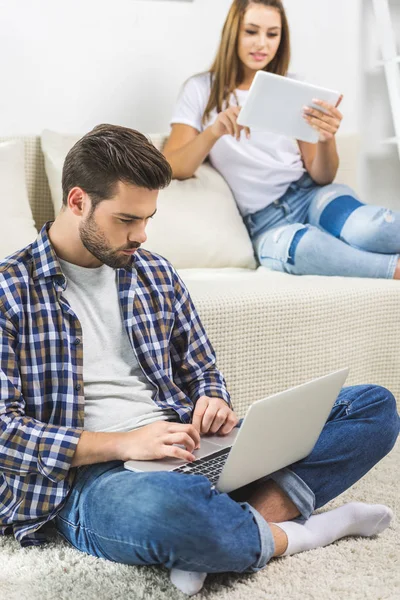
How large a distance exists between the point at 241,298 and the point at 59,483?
0.72m

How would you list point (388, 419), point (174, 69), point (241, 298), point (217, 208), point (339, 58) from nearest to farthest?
point (388, 419), point (241, 298), point (217, 208), point (174, 69), point (339, 58)

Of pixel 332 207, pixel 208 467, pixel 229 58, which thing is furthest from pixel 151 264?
pixel 229 58

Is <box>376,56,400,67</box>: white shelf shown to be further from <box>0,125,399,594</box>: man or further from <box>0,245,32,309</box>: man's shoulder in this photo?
<box>0,245,32,309</box>: man's shoulder

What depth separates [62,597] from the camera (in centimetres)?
110

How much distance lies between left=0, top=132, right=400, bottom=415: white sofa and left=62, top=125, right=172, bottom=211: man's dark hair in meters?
0.56

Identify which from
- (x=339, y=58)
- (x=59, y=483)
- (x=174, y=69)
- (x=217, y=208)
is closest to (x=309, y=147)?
(x=217, y=208)

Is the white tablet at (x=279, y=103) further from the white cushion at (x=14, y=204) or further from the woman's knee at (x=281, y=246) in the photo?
the white cushion at (x=14, y=204)

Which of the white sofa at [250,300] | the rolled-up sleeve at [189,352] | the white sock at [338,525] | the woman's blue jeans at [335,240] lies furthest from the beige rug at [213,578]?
the woman's blue jeans at [335,240]

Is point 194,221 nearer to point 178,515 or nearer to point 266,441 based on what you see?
point 266,441

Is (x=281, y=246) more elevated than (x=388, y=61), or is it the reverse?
(x=388, y=61)

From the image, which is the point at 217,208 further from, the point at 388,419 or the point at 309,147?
the point at 388,419

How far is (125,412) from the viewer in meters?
1.24

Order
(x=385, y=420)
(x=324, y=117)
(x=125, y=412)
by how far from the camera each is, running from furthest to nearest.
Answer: (x=324, y=117), (x=385, y=420), (x=125, y=412)

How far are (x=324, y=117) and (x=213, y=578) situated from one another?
4.31ft
